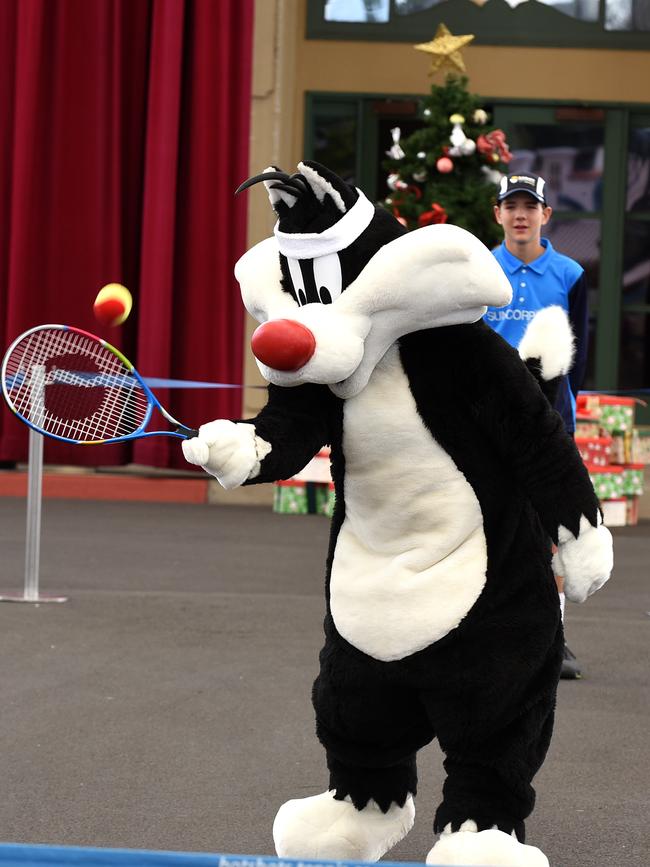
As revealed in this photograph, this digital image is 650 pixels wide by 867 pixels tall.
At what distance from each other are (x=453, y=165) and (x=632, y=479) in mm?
2324

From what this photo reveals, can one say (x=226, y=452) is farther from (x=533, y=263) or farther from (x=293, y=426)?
(x=533, y=263)

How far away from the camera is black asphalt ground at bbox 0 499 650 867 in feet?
10.8

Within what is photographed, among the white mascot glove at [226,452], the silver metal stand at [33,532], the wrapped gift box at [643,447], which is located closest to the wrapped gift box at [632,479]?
the wrapped gift box at [643,447]

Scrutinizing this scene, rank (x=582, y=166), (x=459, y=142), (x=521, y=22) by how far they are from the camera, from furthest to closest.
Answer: (x=582, y=166)
(x=521, y=22)
(x=459, y=142)

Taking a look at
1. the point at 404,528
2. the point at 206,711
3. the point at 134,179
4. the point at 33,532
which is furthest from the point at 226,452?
the point at 134,179

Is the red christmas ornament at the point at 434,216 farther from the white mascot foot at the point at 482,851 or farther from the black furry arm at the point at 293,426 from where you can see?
the white mascot foot at the point at 482,851

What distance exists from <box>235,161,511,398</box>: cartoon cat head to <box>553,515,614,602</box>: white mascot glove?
430mm

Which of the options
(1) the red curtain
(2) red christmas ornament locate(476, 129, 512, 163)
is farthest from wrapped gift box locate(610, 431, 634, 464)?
(1) the red curtain

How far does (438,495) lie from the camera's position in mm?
2609

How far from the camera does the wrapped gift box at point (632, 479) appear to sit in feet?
29.7

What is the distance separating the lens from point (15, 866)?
2.02 m

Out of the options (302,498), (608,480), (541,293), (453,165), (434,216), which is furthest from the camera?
(302,498)

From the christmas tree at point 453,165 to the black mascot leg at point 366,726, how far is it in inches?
227

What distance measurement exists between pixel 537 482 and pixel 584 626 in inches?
130
